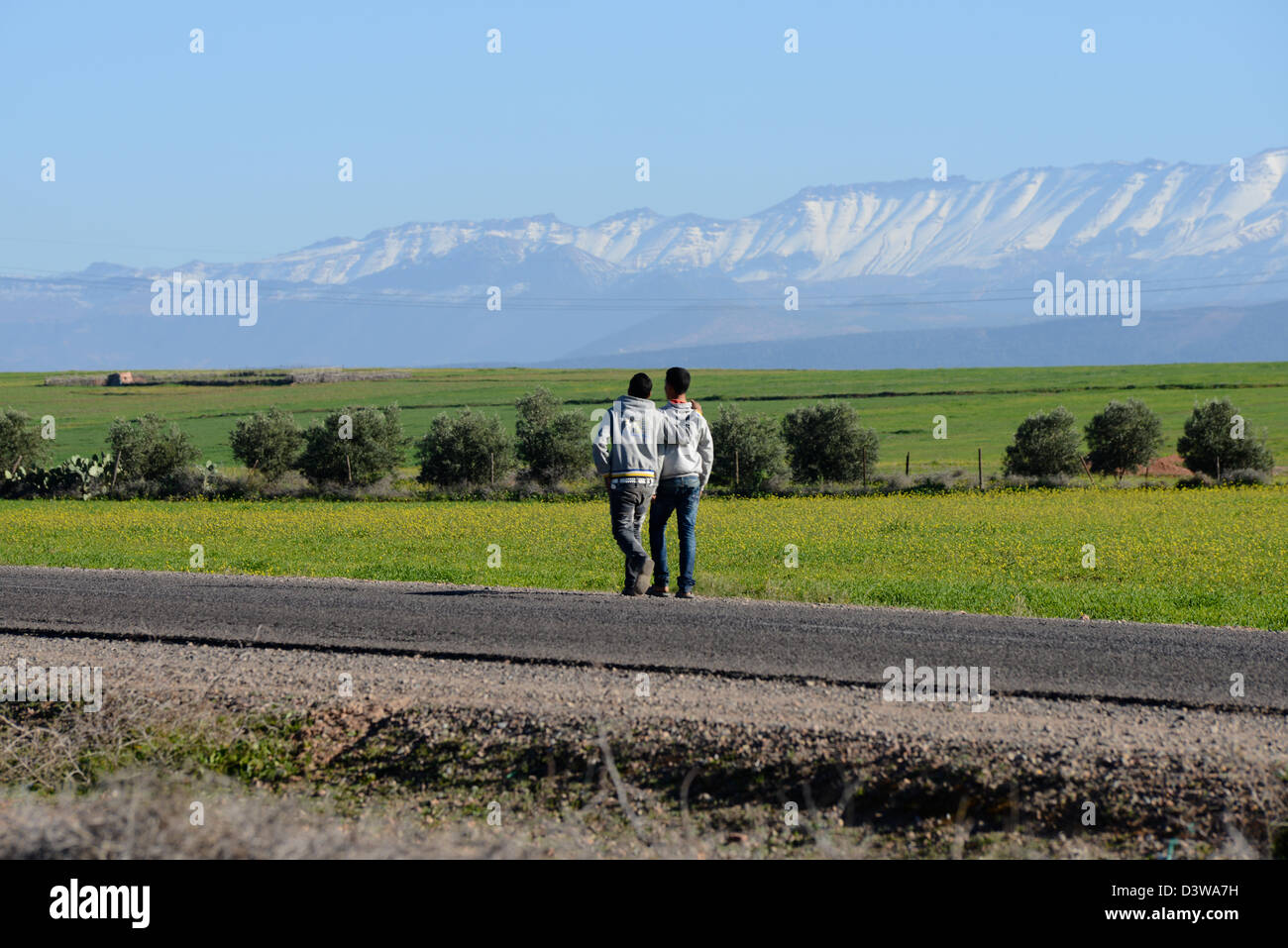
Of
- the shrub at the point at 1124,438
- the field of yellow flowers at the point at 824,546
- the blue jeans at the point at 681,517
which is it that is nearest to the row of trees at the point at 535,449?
the shrub at the point at 1124,438

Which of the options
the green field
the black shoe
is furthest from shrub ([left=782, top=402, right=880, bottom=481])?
the black shoe

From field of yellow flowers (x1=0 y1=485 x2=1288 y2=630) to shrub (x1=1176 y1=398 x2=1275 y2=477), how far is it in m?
5.75

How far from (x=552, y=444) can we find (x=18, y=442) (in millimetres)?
25045

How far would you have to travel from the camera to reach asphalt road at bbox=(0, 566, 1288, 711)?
410 inches

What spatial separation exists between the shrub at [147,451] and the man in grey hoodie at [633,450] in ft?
133

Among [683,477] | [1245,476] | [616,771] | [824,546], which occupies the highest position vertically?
[683,477]

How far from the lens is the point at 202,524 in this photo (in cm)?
3362

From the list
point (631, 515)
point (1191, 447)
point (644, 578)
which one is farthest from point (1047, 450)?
point (631, 515)

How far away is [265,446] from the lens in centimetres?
5175

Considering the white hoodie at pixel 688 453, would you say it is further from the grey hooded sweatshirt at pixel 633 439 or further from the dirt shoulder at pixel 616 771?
the dirt shoulder at pixel 616 771

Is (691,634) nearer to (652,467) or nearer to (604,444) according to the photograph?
(652,467)

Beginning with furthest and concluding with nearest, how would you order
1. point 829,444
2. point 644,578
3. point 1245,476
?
point 829,444, point 1245,476, point 644,578
